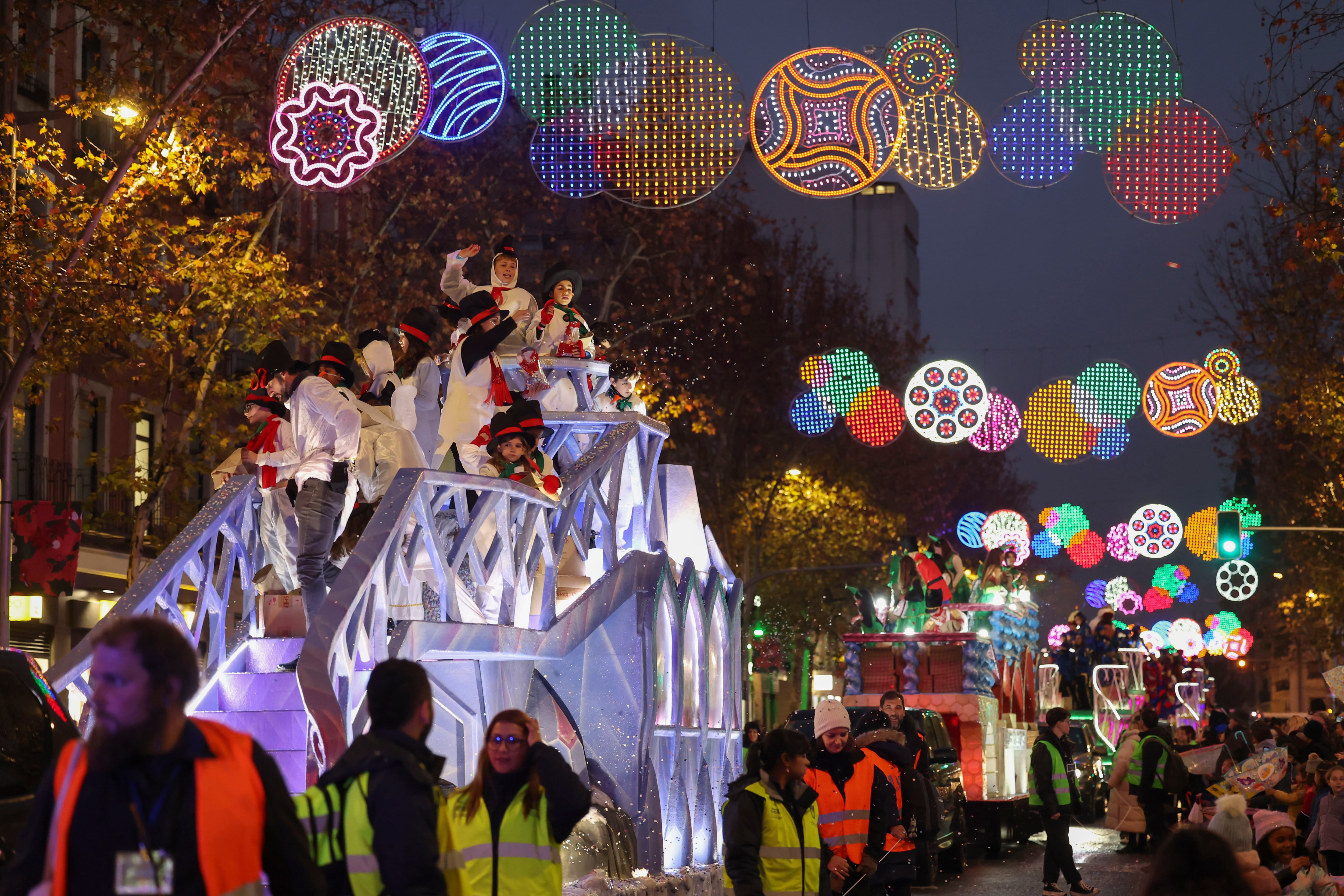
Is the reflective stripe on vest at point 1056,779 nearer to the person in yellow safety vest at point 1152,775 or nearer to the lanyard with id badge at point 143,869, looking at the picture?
the person in yellow safety vest at point 1152,775

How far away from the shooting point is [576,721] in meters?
11.5

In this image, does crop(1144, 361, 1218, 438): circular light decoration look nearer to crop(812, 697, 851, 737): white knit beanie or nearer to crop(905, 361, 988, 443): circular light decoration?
crop(905, 361, 988, 443): circular light decoration

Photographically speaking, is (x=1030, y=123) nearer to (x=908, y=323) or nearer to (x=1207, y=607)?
(x=908, y=323)

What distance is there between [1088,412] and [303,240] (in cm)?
1490

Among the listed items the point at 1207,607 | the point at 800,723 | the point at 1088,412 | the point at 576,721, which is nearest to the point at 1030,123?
the point at 576,721

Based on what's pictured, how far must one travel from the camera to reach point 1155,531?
104 feet

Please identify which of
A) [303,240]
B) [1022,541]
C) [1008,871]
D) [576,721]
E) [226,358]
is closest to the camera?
[576,721]

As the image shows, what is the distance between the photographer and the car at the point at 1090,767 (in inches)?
957

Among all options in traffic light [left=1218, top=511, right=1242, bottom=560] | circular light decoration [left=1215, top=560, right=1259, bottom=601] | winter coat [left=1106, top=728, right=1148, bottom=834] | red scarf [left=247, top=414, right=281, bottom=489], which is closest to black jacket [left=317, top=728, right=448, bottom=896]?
red scarf [left=247, top=414, right=281, bottom=489]

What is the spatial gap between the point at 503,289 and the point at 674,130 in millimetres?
2205

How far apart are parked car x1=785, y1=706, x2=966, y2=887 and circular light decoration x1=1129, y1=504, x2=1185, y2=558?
14051 mm

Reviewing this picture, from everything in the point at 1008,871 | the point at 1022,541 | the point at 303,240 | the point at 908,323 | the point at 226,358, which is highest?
the point at 908,323

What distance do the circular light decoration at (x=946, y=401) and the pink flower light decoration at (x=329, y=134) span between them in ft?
32.1

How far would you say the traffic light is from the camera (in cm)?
2694
